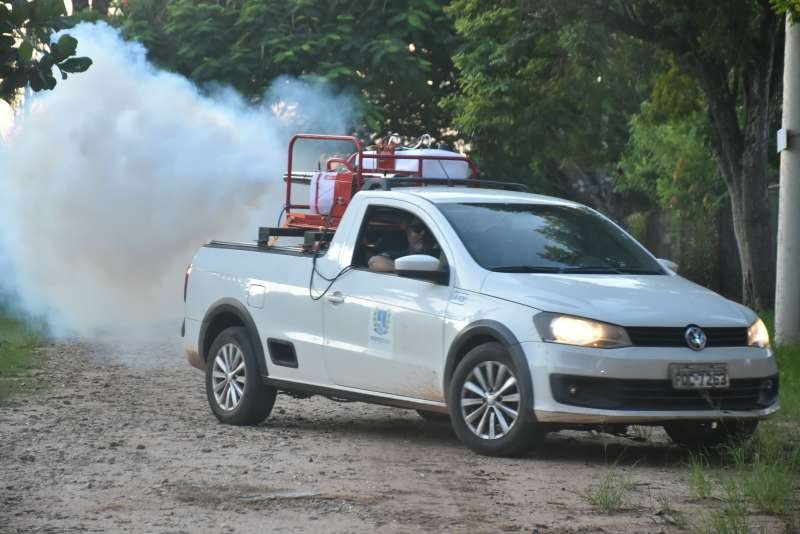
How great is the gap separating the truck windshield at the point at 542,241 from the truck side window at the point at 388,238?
10.5 inches

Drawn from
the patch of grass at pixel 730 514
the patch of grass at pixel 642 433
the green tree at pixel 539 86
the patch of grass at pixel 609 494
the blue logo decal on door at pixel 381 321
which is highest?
the green tree at pixel 539 86

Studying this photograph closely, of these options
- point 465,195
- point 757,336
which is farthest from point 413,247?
point 757,336

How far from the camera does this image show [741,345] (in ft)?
33.8

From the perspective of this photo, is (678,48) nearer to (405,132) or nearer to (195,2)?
(195,2)

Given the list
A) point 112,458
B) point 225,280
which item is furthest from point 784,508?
point 225,280

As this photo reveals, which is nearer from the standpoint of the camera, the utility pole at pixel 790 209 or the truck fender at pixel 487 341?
the truck fender at pixel 487 341

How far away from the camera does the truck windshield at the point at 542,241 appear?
1084 cm

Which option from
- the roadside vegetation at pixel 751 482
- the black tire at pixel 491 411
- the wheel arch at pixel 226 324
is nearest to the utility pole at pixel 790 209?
the roadside vegetation at pixel 751 482

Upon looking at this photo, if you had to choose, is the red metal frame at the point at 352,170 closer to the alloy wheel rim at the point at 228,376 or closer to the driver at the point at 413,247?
the alloy wheel rim at the point at 228,376

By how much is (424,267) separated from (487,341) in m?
0.68

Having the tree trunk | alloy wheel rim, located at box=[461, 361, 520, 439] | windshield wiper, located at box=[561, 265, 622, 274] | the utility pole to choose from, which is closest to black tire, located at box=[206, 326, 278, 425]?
alloy wheel rim, located at box=[461, 361, 520, 439]

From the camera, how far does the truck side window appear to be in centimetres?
1139

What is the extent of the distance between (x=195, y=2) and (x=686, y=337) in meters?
24.6

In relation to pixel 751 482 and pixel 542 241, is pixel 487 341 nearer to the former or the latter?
pixel 542 241
